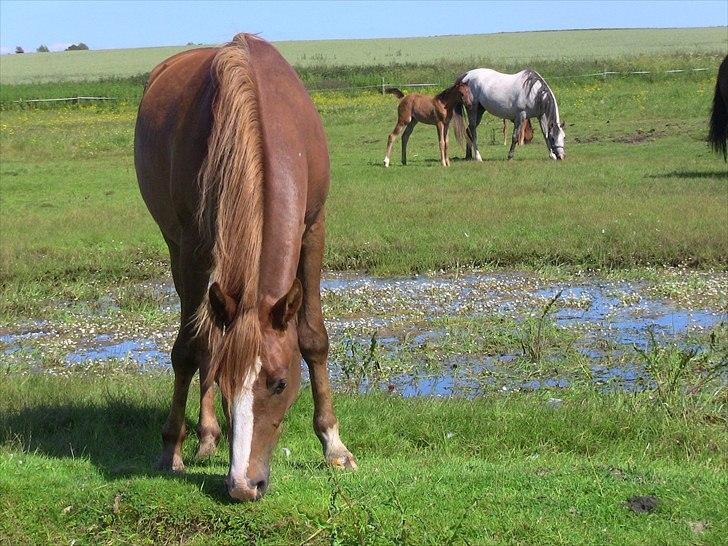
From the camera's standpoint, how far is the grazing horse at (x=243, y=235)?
414 centimetres

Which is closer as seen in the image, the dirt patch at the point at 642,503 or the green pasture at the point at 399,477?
the green pasture at the point at 399,477

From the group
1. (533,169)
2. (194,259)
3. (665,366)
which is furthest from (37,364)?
(533,169)

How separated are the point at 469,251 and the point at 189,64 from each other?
5.33 meters

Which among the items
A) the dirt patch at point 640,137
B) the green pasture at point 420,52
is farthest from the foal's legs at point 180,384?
the green pasture at point 420,52

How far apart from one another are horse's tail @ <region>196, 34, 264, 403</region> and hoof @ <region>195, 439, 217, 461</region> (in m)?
1.63

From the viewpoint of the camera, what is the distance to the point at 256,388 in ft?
13.7

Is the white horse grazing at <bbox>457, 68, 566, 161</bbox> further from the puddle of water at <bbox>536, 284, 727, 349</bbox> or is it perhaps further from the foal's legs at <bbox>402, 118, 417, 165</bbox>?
the puddle of water at <bbox>536, 284, 727, 349</bbox>

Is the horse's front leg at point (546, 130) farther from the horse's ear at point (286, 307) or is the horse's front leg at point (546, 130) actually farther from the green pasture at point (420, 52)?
the green pasture at point (420, 52)

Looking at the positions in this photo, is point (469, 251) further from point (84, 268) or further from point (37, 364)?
point (37, 364)

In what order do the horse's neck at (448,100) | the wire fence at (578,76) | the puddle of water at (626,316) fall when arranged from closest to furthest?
1. the puddle of water at (626,316)
2. the horse's neck at (448,100)
3. the wire fence at (578,76)

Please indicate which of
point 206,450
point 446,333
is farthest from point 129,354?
point 206,450

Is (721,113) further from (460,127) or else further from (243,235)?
(243,235)

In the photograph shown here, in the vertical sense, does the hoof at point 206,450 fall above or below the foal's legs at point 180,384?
below

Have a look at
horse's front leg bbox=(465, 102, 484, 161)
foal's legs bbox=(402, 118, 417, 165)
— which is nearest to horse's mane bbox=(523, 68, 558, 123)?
horse's front leg bbox=(465, 102, 484, 161)
